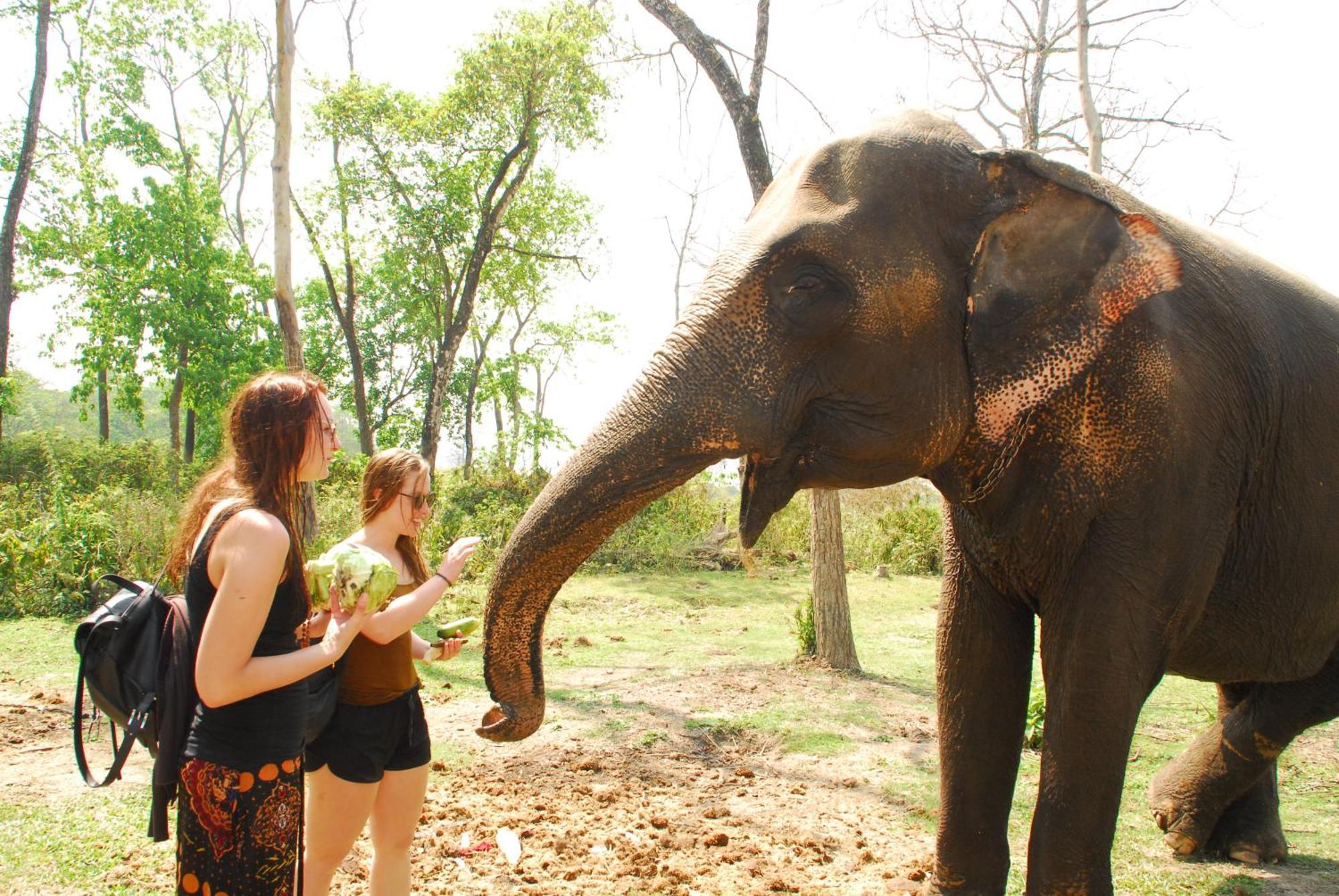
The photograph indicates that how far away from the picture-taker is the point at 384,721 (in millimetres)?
2961

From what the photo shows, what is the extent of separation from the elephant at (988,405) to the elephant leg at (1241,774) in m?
1.52

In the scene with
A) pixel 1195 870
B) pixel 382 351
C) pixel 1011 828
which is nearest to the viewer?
pixel 1195 870

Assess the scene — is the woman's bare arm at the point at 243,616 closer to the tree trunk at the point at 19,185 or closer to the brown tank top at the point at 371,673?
the brown tank top at the point at 371,673

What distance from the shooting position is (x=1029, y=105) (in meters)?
14.0

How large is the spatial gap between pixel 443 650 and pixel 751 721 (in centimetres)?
359

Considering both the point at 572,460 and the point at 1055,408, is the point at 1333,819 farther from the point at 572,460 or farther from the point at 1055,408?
the point at 572,460

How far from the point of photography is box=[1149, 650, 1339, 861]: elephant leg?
3781 mm

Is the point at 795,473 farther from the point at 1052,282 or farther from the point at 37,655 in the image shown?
the point at 37,655

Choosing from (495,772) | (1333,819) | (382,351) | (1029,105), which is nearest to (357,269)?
(382,351)

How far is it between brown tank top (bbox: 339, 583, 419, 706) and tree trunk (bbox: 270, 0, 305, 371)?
9180 millimetres

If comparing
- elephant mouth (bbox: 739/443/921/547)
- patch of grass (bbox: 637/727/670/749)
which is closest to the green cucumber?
elephant mouth (bbox: 739/443/921/547)

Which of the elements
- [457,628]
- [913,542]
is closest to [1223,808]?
[457,628]

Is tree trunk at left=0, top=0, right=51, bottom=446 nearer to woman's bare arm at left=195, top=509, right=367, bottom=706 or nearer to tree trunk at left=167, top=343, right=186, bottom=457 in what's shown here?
tree trunk at left=167, top=343, right=186, bottom=457

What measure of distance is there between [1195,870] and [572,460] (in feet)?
11.2
